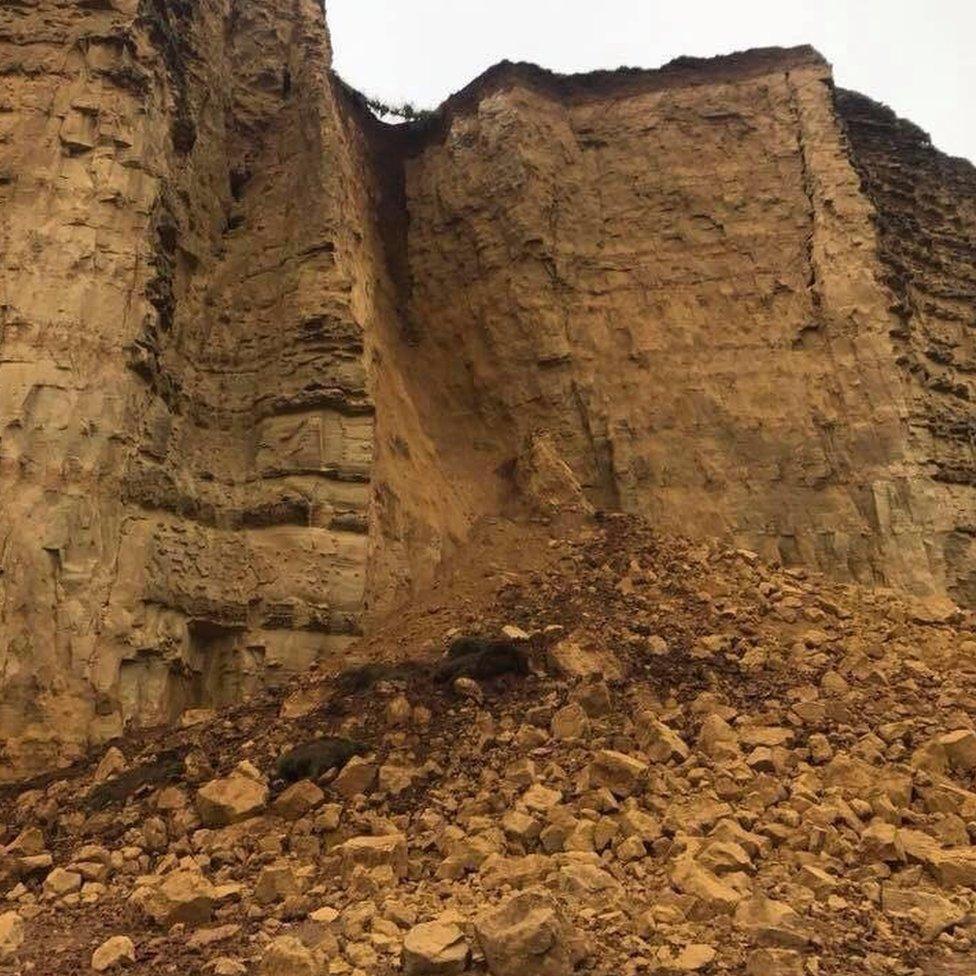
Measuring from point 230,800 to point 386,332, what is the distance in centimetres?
803

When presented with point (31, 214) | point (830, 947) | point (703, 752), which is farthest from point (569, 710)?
point (31, 214)

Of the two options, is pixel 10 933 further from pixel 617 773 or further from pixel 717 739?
pixel 717 739

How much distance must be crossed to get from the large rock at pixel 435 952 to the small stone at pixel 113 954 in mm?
1393

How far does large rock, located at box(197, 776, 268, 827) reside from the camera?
18.8 ft

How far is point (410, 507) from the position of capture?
10398mm

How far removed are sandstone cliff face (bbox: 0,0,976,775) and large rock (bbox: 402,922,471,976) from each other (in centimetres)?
430

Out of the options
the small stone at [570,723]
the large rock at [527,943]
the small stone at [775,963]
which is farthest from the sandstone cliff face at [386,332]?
the small stone at [775,963]

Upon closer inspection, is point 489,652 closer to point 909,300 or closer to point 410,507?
point 410,507

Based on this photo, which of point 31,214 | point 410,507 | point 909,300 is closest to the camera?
point 31,214

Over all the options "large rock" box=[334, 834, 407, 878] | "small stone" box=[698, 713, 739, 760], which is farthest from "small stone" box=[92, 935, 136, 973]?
"small stone" box=[698, 713, 739, 760]

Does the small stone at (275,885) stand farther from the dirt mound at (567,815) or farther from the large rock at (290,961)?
the large rock at (290,961)

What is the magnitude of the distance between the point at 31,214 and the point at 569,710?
23.7 feet

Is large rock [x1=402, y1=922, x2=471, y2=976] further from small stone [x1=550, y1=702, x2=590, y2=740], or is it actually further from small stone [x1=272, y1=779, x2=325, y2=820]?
small stone [x1=550, y1=702, x2=590, y2=740]

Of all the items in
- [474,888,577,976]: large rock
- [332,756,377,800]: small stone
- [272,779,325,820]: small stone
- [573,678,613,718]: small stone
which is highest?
[573,678,613,718]: small stone
